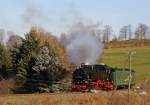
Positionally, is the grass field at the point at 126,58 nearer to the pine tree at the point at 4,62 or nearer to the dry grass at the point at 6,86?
the pine tree at the point at 4,62

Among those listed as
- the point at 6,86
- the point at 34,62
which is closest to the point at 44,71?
the point at 34,62

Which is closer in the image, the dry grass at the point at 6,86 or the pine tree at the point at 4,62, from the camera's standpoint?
the dry grass at the point at 6,86

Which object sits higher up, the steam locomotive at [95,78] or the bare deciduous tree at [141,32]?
the bare deciduous tree at [141,32]

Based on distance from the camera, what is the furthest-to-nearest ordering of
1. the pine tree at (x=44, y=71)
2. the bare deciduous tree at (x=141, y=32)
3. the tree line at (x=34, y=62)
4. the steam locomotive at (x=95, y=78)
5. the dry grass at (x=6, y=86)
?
1. the bare deciduous tree at (x=141, y=32)
2. the tree line at (x=34, y=62)
3. the pine tree at (x=44, y=71)
4. the dry grass at (x=6, y=86)
5. the steam locomotive at (x=95, y=78)

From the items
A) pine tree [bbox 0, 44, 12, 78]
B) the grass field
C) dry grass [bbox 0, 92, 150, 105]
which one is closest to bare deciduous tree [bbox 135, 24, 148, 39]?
the grass field

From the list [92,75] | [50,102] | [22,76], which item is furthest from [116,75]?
[50,102]

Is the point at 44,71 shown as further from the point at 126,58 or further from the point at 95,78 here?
the point at 126,58

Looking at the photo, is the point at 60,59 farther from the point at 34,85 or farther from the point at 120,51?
the point at 120,51

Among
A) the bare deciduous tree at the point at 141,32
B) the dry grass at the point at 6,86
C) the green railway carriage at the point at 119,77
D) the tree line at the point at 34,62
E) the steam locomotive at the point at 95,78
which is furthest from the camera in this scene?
the bare deciduous tree at the point at 141,32

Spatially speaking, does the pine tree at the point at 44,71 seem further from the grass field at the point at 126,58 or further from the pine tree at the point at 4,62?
the grass field at the point at 126,58

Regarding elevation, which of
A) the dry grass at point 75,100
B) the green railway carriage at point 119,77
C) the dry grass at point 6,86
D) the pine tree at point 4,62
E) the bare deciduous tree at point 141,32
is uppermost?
the bare deciduous tree at point 141,32

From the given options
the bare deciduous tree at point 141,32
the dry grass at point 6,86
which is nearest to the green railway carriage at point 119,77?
the dry grass at point 6,86

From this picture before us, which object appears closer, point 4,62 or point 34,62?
point 34,62

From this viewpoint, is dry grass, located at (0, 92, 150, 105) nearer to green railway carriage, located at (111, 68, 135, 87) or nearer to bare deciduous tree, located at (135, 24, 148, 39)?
green railway carriage, located at (111, 68, 135, 87)
